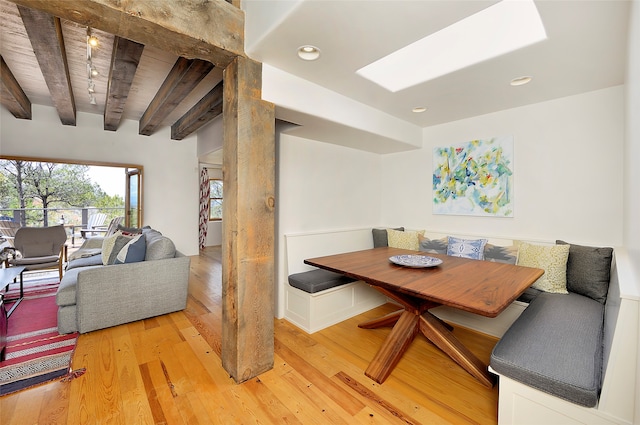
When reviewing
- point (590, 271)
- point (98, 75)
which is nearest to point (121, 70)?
point (98, 75)

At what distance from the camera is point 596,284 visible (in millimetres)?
2260

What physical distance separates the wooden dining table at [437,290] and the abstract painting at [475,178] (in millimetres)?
974

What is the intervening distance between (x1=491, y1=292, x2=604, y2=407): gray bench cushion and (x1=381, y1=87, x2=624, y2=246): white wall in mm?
944

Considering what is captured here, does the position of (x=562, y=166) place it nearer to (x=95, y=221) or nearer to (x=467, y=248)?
(x=467, y=248)

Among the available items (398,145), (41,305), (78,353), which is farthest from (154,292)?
(398,145)

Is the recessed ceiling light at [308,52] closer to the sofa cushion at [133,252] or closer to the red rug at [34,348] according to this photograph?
the sofa cushion at [133,252]

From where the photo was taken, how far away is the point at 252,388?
1874 mm

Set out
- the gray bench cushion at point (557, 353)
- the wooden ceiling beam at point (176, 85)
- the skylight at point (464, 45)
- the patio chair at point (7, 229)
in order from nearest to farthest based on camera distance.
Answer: the gray bench cushion at point (557, 353)
the skylight at point (464, 45)
the wooden ceiling beam at point (176, 85)
the patio chair at point (7, 229)

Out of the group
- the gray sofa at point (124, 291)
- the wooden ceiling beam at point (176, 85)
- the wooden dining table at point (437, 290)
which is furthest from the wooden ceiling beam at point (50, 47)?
the wooden dining table at point (437, 290)

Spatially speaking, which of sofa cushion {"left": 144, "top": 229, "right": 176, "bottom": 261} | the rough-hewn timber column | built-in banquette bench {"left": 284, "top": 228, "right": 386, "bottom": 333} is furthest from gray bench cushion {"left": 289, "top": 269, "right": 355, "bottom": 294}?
sofa cushion {"left": 144, "top": 229, "right": 176, "bottom": 261}

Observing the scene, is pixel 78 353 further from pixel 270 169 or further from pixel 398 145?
pixel 398 145

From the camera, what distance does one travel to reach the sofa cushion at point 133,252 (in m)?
2.89

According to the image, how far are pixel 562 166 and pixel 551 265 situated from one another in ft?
3.19

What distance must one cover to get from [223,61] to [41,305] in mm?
3572
